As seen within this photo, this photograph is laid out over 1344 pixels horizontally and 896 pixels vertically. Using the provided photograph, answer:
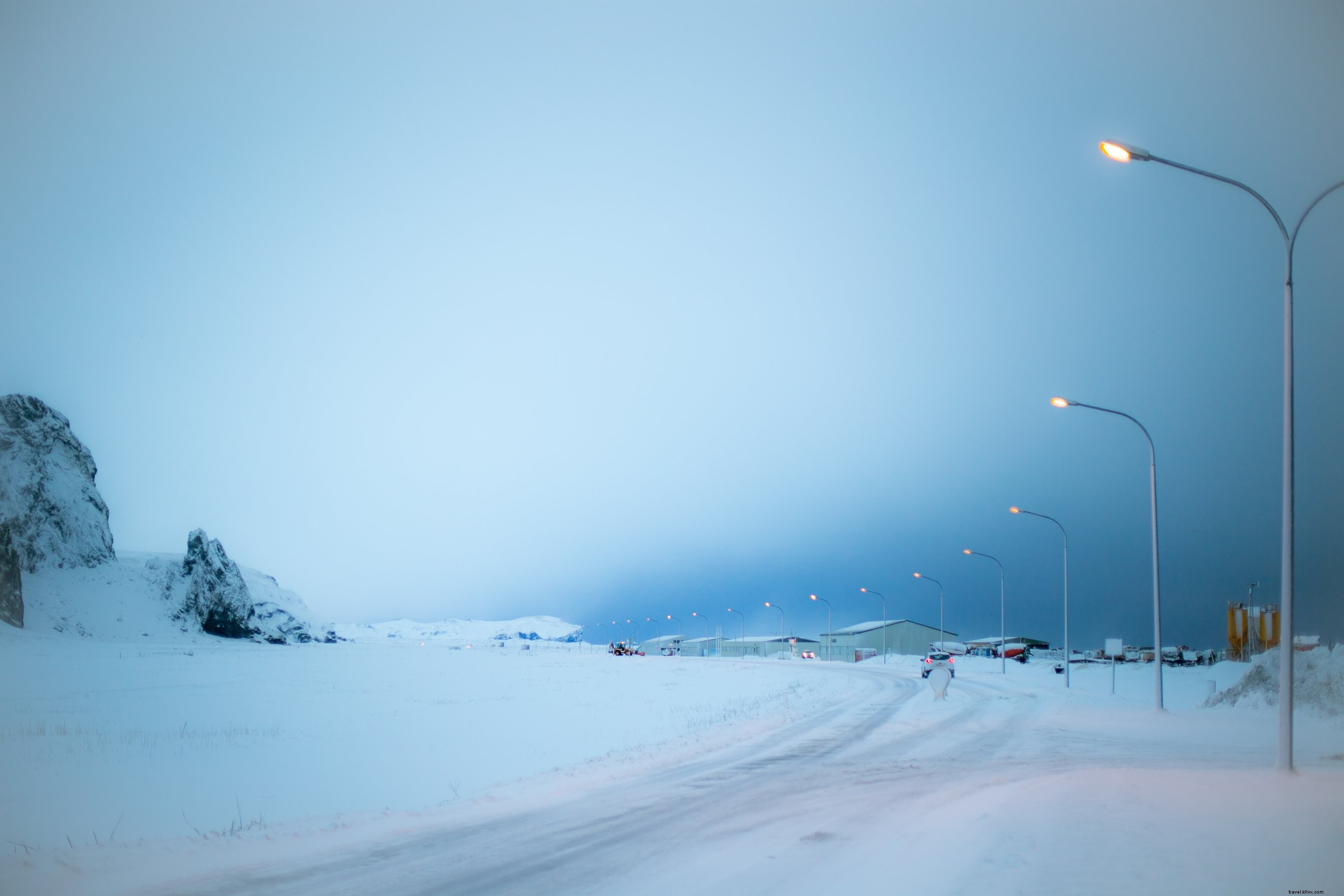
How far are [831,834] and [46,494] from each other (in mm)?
87329

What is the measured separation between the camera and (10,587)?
60531mm

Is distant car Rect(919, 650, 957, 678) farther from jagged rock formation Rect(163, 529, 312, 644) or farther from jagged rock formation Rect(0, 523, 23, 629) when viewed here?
jagged rock formation Rect(163, 529, 312, 644)

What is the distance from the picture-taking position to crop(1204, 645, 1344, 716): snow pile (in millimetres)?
24516

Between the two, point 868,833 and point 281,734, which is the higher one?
point 868,833

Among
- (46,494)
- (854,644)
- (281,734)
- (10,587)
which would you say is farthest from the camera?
(854,644)

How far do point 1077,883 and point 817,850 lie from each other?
9.83 feet

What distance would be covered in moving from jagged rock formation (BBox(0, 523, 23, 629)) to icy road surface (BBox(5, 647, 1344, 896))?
63.2 metres

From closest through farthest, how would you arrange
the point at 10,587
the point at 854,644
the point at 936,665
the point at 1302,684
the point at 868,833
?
1. the point at 868,833
2. the point at 1302,684
3. the point at 936,665
4. the point at 10,587
5. the point at 854,644

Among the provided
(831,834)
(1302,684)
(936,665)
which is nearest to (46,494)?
(936,665)

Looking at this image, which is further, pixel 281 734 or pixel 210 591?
pixel 210 591

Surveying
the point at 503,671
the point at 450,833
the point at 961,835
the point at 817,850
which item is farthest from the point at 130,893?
the point at 503,671

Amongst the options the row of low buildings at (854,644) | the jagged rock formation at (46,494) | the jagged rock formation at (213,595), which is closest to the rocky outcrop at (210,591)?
the jagged rock formation at (213,595)

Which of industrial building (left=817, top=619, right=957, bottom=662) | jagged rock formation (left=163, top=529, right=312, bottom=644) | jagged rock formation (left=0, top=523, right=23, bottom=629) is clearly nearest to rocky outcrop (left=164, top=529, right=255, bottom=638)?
jagged rock formation (left=163, top=529, right=312, bottom=644)

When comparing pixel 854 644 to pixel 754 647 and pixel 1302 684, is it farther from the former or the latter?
pixel 1302 684
